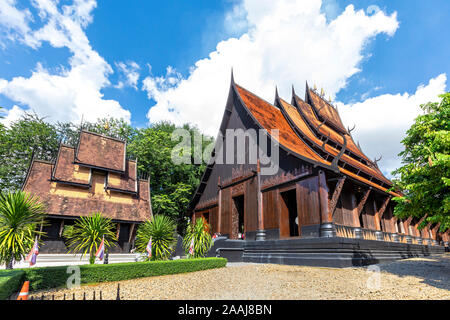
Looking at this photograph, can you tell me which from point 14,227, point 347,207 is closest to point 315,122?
point 347,207

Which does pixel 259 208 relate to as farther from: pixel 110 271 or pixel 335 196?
pixel 110 271

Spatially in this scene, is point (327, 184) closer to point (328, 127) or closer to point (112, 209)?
point (328, 127)

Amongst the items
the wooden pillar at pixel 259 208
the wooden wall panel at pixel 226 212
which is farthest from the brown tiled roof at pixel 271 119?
the wooden wall panel at pixel 226 212

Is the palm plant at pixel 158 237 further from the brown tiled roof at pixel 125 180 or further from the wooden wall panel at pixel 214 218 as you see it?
the brown tiled roof at pixel 125 180

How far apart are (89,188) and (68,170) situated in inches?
70.6

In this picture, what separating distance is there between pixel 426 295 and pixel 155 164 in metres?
24.7

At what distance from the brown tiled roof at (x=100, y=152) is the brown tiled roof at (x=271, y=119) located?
1089cm

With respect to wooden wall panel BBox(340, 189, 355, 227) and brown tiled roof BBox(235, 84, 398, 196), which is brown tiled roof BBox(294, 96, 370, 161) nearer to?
brown tiled roof BBox(235, 84, 398, 196)

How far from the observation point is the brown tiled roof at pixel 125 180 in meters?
18.3

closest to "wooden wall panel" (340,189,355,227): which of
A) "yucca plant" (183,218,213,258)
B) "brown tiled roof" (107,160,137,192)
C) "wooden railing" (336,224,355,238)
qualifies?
"wooden railing" (336,224,355,238)

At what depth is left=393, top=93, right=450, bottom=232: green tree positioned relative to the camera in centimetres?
641

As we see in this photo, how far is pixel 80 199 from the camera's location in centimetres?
1627

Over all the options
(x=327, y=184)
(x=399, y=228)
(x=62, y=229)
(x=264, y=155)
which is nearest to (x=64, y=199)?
(x=62, y=229)
